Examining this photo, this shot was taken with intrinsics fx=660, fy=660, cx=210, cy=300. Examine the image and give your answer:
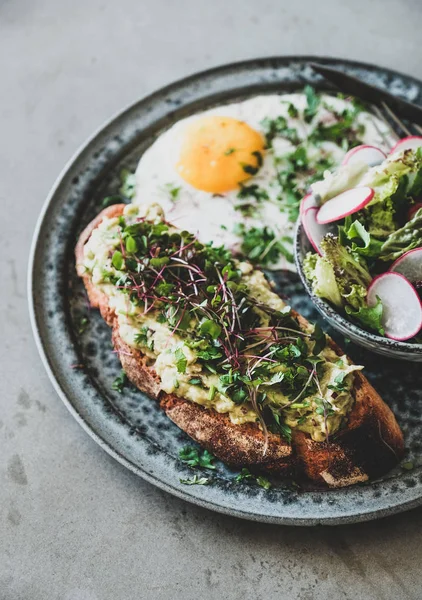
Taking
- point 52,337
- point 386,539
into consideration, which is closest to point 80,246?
point 52,337

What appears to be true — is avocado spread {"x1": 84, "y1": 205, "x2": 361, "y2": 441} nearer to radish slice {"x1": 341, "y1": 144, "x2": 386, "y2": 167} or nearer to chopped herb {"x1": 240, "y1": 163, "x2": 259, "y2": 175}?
chopped herb {"x1": 240, "y1": 163, "x2": 259, "y2": 175}

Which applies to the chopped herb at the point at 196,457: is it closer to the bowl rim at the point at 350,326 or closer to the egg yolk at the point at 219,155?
the bowl rim at the point at 350,326

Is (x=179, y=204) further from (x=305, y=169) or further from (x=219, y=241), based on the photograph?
(x=305, y=169)

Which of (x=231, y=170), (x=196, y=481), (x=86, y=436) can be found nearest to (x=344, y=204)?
(x=231, y=170)

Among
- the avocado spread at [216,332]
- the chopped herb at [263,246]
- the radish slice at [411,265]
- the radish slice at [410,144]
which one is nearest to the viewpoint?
the avocado spread at [216,332]

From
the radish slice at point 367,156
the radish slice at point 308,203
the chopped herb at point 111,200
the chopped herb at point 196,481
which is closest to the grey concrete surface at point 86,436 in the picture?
the chopped herb at point 196,481

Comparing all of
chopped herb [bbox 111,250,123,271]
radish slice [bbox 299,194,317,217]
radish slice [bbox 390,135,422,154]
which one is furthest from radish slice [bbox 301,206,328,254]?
chopped herb [bbox 111,250,123,271]

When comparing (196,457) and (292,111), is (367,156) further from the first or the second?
(196,457)
